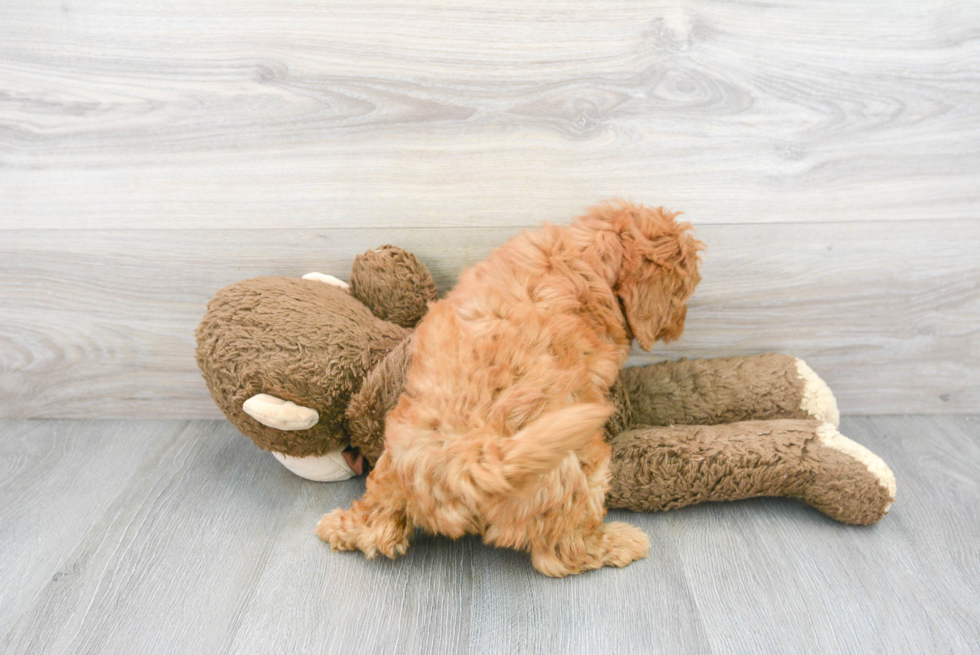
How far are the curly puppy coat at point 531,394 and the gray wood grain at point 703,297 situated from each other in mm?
269

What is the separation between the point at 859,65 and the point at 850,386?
65 centimetres

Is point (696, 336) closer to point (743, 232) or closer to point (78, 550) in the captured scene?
point (743, 232)

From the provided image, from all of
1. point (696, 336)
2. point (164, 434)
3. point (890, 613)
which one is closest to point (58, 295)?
point (164, 434)

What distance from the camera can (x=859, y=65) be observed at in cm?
108

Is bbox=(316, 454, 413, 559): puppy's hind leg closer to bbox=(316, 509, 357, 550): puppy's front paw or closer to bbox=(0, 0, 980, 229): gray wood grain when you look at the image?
bbox=(316, 509, 357, 550): puppy's front paw

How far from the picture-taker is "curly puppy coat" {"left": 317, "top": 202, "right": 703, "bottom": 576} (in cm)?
77

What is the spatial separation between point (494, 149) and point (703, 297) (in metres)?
0.51

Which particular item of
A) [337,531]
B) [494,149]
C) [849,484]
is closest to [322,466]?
[337,531]

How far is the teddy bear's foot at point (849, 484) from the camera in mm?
993

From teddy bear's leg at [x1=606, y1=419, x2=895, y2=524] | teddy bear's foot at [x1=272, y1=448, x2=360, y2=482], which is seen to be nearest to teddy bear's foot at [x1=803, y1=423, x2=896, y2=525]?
teddy bear's leg at [x1=606, y1=419, x2=895, y2=524]

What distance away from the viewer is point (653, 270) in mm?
930

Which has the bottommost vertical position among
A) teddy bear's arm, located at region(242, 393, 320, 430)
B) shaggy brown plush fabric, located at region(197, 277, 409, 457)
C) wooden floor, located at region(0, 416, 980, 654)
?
wooden floor, located at region(0, 416, 980, 654)

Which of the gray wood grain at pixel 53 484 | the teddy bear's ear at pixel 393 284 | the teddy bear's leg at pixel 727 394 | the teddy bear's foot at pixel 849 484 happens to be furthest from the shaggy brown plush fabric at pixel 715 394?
the gray wood grain at pixel 53 484

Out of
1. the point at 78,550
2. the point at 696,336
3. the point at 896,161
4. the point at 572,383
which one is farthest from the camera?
the point at 696,336
